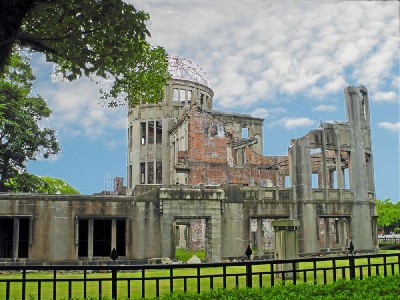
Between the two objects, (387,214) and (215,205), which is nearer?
(215,205)

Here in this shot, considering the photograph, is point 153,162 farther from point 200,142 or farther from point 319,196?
point 319,196

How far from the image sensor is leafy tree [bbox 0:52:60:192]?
1271 inches

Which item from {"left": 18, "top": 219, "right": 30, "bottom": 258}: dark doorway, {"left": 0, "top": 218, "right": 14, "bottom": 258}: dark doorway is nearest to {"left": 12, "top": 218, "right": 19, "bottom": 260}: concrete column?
{"left": 18, "top": 219, "right": 30, "bottom": 258}: dark doorway

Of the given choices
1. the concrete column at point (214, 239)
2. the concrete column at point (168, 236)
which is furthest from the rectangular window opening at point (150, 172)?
the concrete column at point (168, 236)

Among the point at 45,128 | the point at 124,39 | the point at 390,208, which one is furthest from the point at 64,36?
the point at 390,208

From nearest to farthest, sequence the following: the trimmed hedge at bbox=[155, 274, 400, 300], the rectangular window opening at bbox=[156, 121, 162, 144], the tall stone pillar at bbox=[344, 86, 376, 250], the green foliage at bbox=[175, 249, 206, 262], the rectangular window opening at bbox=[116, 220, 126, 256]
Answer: the trimmed hedge at bbox=[155, 274, 400, 300], the rectangular window opening at bbox=[116, 220, 126, 256], the green foliage at bbox=[175, 249, 206, 262], the tall stone pillar at bbox=[344, 86, 376, 250], the rectangular window opening at bbox=[156, 121, 162, 144]

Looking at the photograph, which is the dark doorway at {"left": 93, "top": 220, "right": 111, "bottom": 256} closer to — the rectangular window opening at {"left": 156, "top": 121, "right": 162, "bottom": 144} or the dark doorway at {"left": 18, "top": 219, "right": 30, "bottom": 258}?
the dark doorway at {"left": 18, "top": 219, "right": 30, "bottom": 258}

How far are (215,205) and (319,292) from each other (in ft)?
57.8

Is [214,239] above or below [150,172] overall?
below

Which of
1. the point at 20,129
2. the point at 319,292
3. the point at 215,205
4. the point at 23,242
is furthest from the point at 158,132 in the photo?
the point at 319,292

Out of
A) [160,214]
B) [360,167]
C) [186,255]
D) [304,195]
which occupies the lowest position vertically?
[186,255]

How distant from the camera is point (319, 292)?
744 centimetres

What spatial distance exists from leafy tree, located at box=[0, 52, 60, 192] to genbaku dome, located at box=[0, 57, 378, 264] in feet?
32.5

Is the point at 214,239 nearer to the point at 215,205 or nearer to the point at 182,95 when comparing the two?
the point at 215,205
